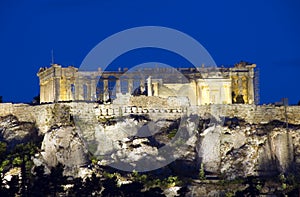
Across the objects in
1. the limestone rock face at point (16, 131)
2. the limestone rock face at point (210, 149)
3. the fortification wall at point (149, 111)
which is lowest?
the limestone rock face at point (210, 149)

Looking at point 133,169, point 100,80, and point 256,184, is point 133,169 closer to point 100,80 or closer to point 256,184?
point 256,184

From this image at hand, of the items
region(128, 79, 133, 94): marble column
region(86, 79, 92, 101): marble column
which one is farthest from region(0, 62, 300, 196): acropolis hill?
region(128, 79, 133, 94): marble column

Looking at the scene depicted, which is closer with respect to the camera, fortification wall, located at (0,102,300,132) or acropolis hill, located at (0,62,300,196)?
acropolis hill, located at (0,62,300,196)

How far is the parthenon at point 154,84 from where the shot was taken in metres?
97.2

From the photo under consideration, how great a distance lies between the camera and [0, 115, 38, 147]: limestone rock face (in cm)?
9044

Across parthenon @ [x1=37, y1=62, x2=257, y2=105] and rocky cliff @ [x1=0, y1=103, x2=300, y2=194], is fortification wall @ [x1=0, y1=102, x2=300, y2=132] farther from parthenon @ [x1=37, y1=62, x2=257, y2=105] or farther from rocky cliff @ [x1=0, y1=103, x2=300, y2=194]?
parthenon @ [x1=37, y1=62, x2=257, y2=105]

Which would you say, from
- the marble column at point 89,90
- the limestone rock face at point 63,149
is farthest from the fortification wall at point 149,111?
the marble column at point 89,90

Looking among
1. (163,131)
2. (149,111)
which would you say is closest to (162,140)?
(163,131)

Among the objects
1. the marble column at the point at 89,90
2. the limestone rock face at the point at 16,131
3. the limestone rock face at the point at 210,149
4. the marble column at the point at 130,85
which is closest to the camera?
the limestone rock face at the point at 210,149

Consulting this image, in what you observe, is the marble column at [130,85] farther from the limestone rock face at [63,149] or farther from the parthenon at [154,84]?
the limestone rock face at [63,149]

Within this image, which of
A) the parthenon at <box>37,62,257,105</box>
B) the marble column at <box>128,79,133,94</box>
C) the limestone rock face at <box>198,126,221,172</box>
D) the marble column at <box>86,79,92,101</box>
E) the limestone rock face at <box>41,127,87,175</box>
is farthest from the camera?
the marble column at <box>128,79,133,94</box>

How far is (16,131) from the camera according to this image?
9088 centimetres

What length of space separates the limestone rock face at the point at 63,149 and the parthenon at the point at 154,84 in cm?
881

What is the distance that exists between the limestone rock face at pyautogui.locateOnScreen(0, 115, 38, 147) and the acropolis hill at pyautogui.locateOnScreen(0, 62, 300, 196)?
8cm
